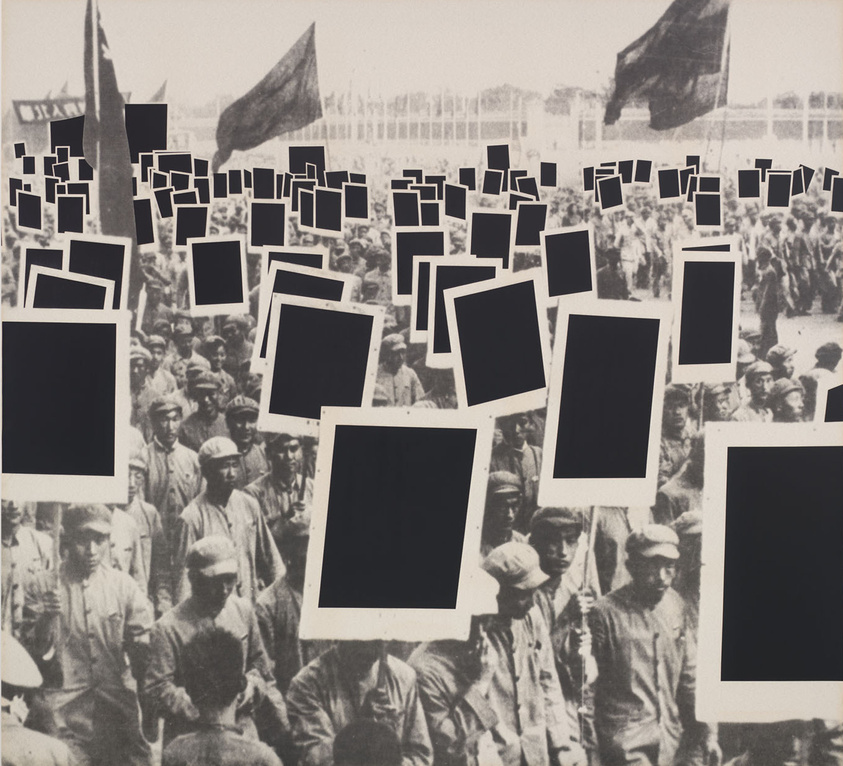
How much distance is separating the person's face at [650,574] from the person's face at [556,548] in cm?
12

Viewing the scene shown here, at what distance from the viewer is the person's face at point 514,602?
4.84 feet

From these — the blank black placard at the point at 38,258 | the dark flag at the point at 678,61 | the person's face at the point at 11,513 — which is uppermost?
the dark flag at the point at 678,61

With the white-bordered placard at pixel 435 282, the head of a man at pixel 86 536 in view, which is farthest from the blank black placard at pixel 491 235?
the head of a man at pixel 86 536

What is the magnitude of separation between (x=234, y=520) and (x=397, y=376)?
42cm

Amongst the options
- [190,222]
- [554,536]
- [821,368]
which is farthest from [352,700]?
[821,368]

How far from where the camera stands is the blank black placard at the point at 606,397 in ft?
4.84

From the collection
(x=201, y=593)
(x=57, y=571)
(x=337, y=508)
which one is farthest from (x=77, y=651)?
(x=337, y=508)

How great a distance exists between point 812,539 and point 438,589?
734mm

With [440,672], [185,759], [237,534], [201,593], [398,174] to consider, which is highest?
[398,174]

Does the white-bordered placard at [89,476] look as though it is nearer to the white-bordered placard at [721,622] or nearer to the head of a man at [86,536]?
the head of a man at [86,536]

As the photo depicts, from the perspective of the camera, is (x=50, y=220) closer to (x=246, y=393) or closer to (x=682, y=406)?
(x=246, y=393)

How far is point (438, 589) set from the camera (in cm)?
147

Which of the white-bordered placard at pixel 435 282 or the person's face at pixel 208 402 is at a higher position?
the white-bordered placard at pixel 435 282

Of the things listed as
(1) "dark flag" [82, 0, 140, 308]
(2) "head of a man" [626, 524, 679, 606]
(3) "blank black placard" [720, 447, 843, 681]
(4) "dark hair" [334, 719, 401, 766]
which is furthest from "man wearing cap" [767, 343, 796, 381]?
(1) "dark flag" [82, 0, 140, 308]
